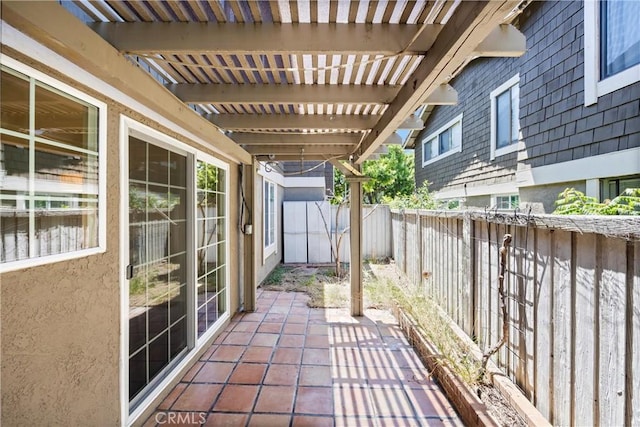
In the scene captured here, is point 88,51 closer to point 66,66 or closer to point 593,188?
point 66,66

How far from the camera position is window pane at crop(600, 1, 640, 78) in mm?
3023

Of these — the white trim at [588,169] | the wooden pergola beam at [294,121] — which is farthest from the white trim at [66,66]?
the white trim at [588,169]

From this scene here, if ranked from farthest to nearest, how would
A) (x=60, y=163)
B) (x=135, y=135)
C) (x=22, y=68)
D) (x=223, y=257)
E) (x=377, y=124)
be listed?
(x=223, y=257)
(x=377, y=124)
(x=135, y=135)
(x=60, y=163)
(x=22, y=68)

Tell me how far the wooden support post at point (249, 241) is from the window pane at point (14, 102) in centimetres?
333

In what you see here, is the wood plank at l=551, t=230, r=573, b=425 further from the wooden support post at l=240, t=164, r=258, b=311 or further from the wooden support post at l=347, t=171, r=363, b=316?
the wooden support post at l=240, t=164, r=258, b=311

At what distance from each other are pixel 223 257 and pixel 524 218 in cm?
336

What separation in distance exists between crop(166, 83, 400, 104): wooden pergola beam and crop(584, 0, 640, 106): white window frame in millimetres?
2641

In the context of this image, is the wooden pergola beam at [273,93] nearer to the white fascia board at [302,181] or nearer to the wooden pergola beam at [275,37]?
the wooden pergola beam at [275,37]

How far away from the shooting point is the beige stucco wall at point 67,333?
1.28 m

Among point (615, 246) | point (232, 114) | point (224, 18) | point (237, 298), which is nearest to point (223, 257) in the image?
point (237, 298)

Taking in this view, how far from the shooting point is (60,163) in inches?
60.5

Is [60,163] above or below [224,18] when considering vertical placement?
below

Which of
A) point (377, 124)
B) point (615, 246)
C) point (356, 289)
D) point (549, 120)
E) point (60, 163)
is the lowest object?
point (356, 289)

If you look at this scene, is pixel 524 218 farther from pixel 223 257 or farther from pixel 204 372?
pixel 223 257
